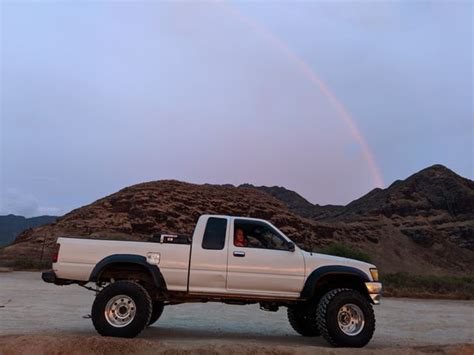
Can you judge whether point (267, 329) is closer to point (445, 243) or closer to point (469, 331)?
point (469, 331)

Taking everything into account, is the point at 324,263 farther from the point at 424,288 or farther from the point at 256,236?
the point at 424,288

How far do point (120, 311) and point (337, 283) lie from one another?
395 cm

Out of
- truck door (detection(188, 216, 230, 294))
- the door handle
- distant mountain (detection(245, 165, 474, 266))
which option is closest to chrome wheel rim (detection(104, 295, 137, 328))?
truck door (detection(188, 216, 230, 294))

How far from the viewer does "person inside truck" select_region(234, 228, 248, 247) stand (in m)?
9.50

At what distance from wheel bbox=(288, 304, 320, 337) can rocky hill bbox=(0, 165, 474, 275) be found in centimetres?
3735

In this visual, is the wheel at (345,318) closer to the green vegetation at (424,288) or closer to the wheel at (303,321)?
the wheel at (303,321)

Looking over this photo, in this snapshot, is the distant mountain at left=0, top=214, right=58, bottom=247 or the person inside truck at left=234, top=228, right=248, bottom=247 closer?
the person inside truck at left=234, top=228, right=248, bottom=247

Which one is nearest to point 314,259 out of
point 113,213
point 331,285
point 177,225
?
point 331,285

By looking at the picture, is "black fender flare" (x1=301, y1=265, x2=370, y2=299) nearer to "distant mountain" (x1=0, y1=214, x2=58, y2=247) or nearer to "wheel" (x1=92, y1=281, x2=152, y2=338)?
"wheel" (x1=92, y1=281, x2=152, y2=338)

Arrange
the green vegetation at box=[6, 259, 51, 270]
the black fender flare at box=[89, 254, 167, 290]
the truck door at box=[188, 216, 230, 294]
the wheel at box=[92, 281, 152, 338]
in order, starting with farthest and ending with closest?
the green vegetation at box=[6, 259, 51, 270] → the truck door at box=[188, 216, 230, 294] → the black fender flare at box=[89, 254, 167, 290] → the wheel at box=[92, 281, 152, 338]

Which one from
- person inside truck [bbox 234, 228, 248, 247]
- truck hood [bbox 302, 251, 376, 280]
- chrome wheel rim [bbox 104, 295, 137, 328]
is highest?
person inside truck [bbox 234, 228, 248, 247]

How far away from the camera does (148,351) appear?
7.69 metres

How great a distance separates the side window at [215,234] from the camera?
9406 mm

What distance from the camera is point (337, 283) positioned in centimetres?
984
